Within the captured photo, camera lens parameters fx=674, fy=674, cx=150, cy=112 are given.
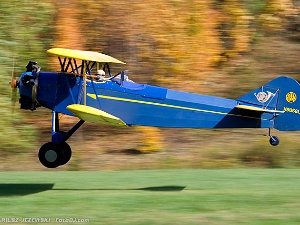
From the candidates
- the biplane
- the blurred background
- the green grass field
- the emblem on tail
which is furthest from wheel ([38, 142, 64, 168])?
the blurred background

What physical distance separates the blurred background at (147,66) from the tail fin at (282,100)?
278 inches

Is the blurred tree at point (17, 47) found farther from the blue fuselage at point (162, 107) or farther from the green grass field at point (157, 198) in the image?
the blue fuselage at point (162, 107)

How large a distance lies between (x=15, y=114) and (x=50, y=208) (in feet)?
35.7

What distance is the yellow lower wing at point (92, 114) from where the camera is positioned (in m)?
12.9

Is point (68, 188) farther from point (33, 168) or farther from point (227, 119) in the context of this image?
point (33, 168)

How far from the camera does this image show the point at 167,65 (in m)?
24.3

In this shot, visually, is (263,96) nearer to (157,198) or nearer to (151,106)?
(151,106)

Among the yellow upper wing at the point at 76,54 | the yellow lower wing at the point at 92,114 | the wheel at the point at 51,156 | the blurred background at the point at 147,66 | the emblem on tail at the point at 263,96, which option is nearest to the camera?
the yellow lower wing at the point at 92,114

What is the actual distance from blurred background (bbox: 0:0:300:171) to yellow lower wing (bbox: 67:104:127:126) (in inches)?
341

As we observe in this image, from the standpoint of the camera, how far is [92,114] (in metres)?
12.9

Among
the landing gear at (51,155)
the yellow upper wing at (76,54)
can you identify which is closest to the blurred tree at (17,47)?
the yellow upper wing at (76,54)

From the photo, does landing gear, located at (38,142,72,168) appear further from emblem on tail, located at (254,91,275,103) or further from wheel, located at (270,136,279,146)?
wheel, located at (270,136,279,146)

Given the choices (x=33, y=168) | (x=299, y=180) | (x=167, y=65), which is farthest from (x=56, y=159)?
(x=167, y=65)

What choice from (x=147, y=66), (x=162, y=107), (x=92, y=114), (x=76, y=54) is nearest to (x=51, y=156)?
(x=92, y=114)
